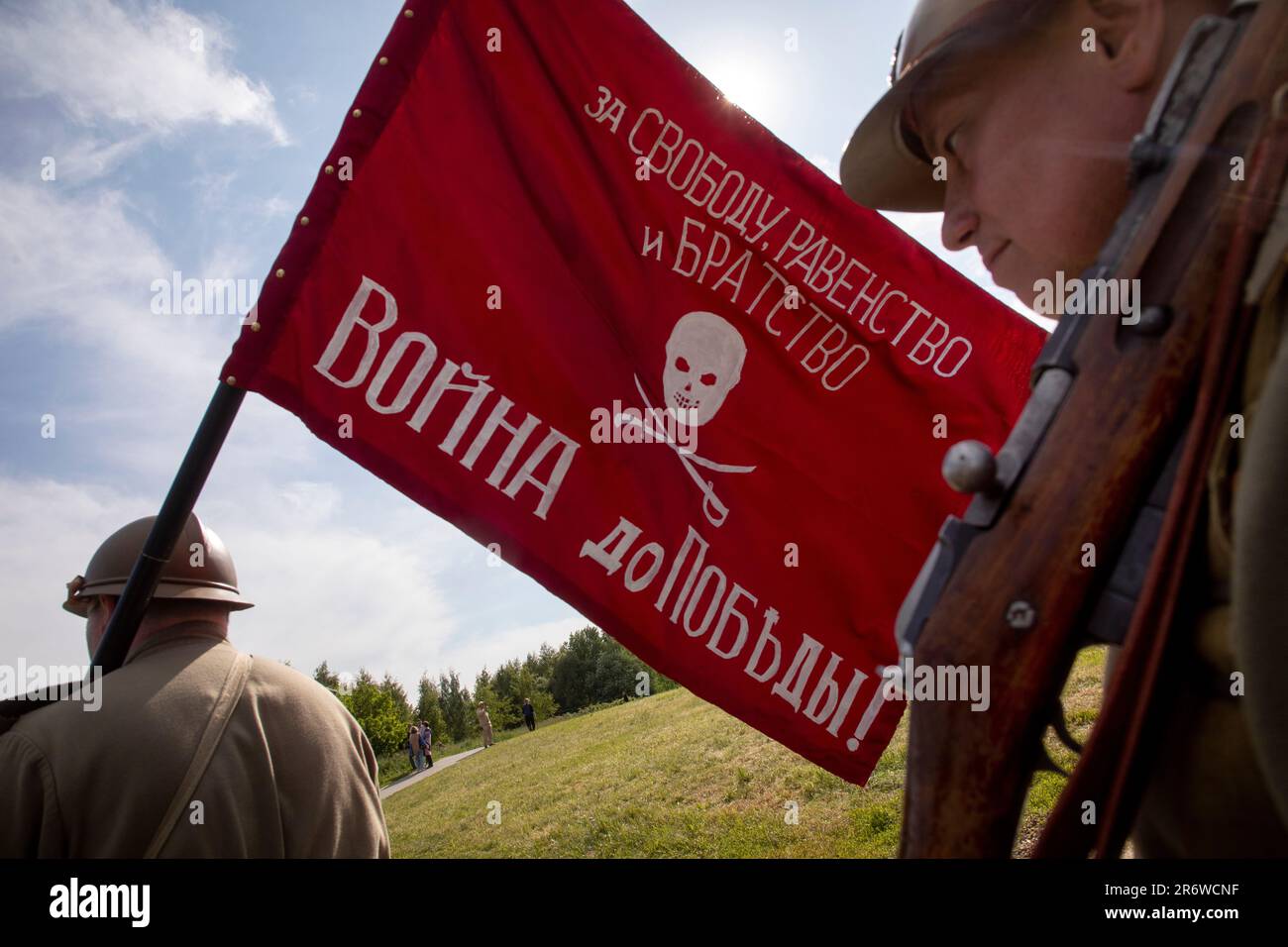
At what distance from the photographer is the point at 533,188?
3262 millimetres

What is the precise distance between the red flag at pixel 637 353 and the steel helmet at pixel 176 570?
4.24 feet

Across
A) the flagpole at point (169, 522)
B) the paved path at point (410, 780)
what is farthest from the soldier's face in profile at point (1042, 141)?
the paved path at point (410, 780)

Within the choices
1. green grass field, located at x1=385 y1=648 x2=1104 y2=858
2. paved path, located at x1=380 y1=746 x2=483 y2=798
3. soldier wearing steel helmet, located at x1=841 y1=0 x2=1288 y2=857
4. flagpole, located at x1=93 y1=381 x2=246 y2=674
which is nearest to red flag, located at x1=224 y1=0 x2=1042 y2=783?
flagpole, located at x1=93 y1=381 x2=246 y2=674

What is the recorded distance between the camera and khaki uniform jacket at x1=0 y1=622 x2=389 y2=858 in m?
2.78

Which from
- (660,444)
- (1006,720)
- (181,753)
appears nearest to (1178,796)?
(1006,720)

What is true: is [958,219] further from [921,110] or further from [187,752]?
[187,752]

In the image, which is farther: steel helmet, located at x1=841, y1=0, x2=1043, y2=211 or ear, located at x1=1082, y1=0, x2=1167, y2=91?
steel helmet, located at x1=841, y1=0, x2=1043, y2=211

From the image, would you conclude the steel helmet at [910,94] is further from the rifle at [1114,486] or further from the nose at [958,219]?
the rifle at [1114,486]

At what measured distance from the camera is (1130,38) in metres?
1.29

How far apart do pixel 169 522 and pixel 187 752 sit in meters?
1.10

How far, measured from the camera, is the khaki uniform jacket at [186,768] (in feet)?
9.12

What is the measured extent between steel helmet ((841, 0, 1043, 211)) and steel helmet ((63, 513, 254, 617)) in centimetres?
312

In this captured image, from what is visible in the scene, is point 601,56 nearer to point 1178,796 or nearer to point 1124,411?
point 1124,411

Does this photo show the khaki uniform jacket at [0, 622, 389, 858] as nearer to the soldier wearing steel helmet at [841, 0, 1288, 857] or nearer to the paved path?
the soldier wearing steel helmet at [841, 0, 1288, 857]
